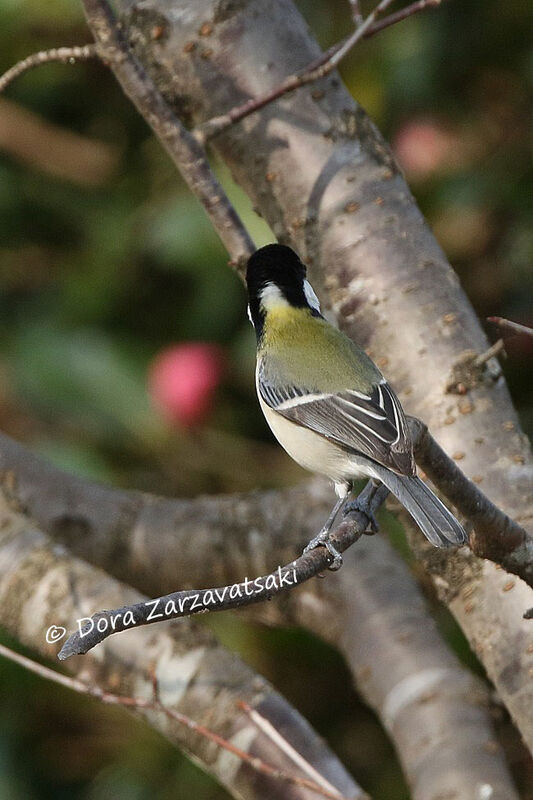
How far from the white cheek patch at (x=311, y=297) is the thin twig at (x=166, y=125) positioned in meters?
0.21

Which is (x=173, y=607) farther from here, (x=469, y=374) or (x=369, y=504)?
(x=469, y=374)

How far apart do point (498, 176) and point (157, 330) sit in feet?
3.29

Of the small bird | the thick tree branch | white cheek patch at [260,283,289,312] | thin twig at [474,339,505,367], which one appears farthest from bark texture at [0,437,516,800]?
thin twig at [474,339,505,367]

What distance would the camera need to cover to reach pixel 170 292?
3.04 metres

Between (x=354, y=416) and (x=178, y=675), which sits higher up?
(x=354, y=416)

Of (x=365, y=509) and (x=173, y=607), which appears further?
(x=365, y=509)

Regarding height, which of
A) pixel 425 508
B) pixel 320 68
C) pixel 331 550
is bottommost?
pixel 425 508

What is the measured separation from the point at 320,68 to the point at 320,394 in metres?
0.49

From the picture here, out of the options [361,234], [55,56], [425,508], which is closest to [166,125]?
[55,56]

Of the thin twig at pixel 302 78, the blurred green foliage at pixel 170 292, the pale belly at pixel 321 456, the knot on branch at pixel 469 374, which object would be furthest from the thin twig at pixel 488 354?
the blurred green foliage at pixel 170 292

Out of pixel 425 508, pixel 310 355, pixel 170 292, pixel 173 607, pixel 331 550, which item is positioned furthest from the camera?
pixel 170 292

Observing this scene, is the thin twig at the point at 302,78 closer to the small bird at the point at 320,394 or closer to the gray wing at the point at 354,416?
the small bird at the point at 320,394

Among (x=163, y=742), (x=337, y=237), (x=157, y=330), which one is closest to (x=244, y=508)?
(x=337, y=237)

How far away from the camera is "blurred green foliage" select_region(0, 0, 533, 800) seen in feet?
8.68
